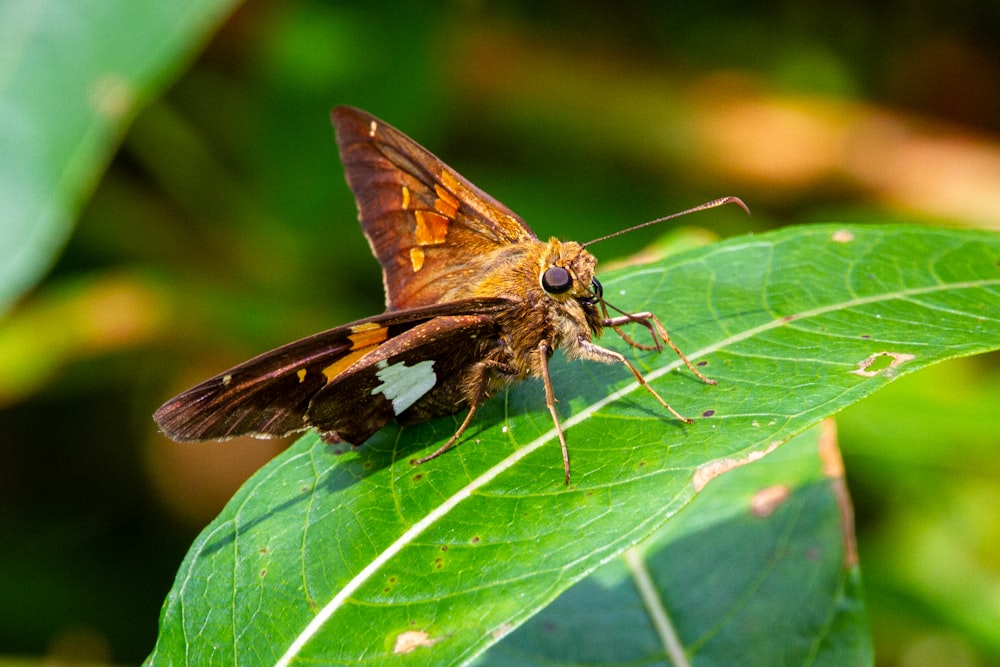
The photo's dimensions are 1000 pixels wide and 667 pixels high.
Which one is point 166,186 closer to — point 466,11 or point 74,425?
point 74,425

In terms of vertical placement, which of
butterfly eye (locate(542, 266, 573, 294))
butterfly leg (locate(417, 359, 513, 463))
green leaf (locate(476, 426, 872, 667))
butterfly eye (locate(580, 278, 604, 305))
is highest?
butterfly eye (locate(542, 266, 573, 294))

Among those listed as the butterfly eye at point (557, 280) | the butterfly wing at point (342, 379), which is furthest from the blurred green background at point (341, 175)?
the butterfly wing at point (342, 379)

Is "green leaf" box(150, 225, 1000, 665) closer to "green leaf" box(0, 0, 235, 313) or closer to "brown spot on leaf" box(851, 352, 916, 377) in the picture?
"brown spot on leaf" box(851, 352, 916, 377)

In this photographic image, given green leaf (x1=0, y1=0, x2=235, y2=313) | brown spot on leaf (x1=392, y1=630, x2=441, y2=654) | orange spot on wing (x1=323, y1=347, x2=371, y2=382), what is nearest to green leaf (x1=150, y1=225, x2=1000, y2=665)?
brown spot on leaf (x1=392, y1=630, x2=441, y2=654)

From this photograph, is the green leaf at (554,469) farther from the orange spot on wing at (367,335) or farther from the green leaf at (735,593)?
the green leaf at (735,593)

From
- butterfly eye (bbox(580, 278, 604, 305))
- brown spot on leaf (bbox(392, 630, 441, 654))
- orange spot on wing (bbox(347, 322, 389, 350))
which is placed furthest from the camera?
butterfly eye (bbox(580, 278, 604, 305))

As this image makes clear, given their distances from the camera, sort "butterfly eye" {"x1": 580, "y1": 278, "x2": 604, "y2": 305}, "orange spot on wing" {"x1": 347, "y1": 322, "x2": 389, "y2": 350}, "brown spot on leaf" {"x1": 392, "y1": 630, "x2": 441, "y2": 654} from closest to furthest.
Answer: "brown spot on leaf" {"x1": 392, "y1": 630, "x2": 441, "y2": 654} → "orange spot on wing" {"x1": 347, "y1": 322, "x2": 389, "y2": 350} → "butterfly eye" {"x1": 580, "y1": 278, "x2": 604, "y2": 305}

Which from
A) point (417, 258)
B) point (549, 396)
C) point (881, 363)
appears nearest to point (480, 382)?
point (549, 396)

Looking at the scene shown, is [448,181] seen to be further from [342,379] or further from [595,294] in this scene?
[342,379]
